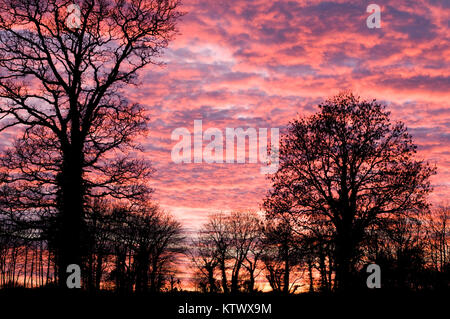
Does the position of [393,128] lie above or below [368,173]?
above

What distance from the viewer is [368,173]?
24891mm

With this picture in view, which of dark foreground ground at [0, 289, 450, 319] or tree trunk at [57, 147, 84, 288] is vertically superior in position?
tree trunk at [57, 147, 84, 288]

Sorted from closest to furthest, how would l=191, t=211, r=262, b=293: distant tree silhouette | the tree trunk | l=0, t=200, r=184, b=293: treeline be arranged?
the tree trunk, l=0, t=200, r=184, b=293: treeline, l=191, t=211, r=262, b=293: distant tree silhouette

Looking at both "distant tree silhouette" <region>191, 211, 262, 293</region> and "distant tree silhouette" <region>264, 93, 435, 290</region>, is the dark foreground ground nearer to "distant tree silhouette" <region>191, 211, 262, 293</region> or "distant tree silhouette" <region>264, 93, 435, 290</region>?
"distant tree silhouette" <region>264, 93, 435, 290</region>

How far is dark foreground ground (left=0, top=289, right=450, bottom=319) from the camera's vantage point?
1239cm

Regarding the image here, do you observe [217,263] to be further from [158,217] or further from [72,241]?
[72,241]

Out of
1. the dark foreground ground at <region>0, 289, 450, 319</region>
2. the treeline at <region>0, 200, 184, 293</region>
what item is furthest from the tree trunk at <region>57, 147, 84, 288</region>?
the treeline at <region>0, 200, 184, 293</region>

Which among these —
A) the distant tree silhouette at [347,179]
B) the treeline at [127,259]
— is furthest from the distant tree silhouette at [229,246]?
the distant tree silhouette at [347,179]
